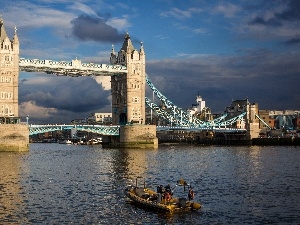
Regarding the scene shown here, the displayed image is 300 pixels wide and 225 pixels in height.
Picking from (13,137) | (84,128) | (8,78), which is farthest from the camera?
(84,128)

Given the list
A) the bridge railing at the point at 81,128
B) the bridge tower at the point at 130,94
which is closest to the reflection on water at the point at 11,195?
the bridge railing at the point at 81,128

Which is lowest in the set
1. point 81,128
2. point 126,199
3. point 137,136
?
point 126,199

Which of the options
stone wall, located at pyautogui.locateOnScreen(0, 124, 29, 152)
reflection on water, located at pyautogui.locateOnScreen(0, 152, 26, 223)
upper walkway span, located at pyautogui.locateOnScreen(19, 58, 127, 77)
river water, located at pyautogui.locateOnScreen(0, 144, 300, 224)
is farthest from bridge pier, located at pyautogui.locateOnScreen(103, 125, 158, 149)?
reflection on water, located at pyautogui.locateOnScreen(0, 152, 26, 223)

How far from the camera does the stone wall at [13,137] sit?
100062 mm

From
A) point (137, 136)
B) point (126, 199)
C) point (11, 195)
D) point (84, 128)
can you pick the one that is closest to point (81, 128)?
point (84, 128)

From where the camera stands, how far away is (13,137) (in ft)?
332

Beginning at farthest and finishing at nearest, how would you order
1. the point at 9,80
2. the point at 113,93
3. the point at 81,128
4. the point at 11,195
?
the point at 113,93
the point at 81,128
the point at 9,80
the point at 11,195

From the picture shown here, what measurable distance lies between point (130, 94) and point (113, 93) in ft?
27.8

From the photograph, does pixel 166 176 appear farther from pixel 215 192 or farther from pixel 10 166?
pixel 10 166

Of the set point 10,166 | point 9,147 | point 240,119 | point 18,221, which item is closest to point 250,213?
point 18,221

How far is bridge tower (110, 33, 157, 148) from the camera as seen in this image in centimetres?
12888

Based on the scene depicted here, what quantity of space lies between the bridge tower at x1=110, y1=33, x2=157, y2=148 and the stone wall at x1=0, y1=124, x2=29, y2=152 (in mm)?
30397

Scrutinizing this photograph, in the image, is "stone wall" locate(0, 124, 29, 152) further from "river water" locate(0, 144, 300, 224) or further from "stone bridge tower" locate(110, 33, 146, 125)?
"stone bridge tower" locate(110, 33, 146, 125)

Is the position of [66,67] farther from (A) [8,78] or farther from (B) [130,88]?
(B) [130,88]
